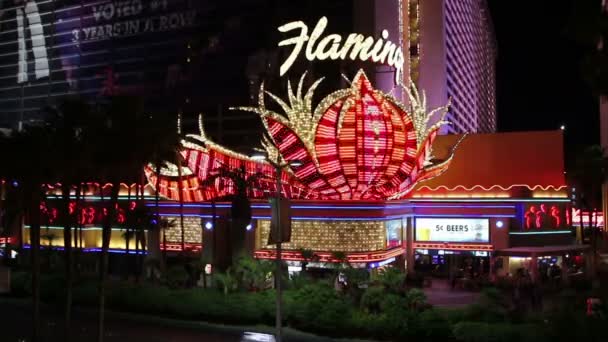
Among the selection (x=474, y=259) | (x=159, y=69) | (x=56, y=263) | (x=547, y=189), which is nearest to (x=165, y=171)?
(x=56, y=263)

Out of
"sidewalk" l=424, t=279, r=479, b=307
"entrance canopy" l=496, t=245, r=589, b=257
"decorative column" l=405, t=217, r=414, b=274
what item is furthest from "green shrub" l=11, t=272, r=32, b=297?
"entrance canopy" l=496, t=245, r=589, b=257

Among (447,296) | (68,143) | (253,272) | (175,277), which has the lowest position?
(447,296)

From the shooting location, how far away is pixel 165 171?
4088 cm

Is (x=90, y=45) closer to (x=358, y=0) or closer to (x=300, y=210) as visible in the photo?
(x=358, y=0)

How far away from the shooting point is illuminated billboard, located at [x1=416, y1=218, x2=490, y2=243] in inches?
1517

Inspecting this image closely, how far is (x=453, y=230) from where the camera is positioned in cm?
3931

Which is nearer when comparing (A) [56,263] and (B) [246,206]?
(B) [246,206]

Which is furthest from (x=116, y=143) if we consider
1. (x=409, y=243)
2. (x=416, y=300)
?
(x=409, y=243)

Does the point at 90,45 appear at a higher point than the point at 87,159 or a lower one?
higher

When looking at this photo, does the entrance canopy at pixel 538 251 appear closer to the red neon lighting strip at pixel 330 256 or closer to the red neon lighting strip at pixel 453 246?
the red neon lighting strip at pixel 453 246

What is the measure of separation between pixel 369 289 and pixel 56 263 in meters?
20.7

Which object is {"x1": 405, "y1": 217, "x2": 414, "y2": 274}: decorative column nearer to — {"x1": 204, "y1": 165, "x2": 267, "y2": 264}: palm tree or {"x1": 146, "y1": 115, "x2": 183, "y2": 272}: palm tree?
{"x1": 204, "y1": 165, "x2": 267, "y2": 264}: palm tree

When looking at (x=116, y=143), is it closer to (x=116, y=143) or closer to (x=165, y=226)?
(x=116, y=143)

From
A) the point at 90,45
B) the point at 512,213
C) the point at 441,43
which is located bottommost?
the point at 512,213
